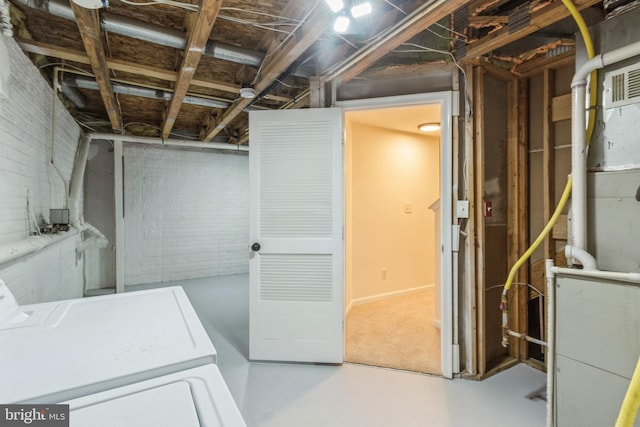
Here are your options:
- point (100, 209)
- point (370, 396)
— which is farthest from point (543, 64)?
point (100, 209)

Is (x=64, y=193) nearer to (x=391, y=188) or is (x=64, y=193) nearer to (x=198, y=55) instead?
(x=198, y=55)

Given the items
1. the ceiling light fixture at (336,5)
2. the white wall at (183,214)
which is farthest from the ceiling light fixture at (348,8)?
the white wall at (183,214)

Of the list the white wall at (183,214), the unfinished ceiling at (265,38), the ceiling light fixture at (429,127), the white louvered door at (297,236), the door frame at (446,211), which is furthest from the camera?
the white wall at (183,214)

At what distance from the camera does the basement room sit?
1032 mm

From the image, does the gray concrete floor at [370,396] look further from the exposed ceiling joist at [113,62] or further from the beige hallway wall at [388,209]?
the exposed ceiling joist at [113,62]

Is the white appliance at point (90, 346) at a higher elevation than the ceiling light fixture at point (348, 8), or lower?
lower

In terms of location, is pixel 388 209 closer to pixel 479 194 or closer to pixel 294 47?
pixel 479 194

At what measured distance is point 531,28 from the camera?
1.75 meters

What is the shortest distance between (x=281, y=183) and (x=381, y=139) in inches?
80.3

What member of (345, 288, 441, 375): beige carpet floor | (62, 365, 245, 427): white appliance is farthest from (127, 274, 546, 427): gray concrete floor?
(62, 365, 245, 427): white appliance

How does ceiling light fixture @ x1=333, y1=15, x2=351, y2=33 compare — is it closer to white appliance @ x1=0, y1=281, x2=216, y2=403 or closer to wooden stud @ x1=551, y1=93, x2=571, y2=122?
white appliance @ x1=0, y1=281, x2=216, y2=403

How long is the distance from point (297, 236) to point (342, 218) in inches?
15.3

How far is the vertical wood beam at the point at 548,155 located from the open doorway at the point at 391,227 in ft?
3.13

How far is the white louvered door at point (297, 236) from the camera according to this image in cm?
247
